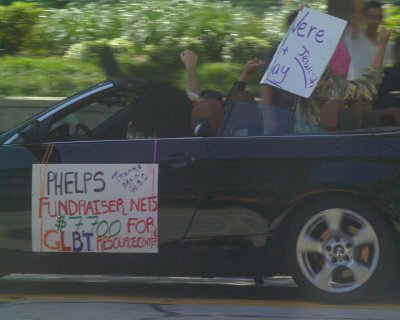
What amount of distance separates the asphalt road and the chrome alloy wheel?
18 centimetres

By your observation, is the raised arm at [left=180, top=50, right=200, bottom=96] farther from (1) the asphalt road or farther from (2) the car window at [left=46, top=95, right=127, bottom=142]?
(1) the asphalt road

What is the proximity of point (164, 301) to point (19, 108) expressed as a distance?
4.61 meters

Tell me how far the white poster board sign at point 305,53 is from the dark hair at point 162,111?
0.62 meters

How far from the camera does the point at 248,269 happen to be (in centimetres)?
620

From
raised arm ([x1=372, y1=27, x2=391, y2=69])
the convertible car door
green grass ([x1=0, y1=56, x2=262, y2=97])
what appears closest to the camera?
the convertible car door

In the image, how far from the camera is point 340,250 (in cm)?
620

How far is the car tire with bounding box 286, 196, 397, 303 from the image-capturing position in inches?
239

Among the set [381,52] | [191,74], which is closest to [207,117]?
[191,74]

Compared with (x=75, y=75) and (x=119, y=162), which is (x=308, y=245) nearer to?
(x=119, y=162)

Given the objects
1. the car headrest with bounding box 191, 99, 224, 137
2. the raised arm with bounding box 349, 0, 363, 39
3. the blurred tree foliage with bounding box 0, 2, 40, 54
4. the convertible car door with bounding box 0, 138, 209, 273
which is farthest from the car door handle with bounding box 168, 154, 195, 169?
the blurred tree foliage with bounding box 0, 2, 40, 54

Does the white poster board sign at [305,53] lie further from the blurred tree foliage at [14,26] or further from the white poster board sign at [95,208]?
the blurred tree foliage at [14,26]

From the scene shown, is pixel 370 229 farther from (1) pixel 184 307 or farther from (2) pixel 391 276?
(1) pixel 184 307

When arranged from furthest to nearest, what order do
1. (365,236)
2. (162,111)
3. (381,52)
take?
(381,52), (162,111), (365,236)

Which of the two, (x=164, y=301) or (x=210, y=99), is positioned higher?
(x=210, y=99)
